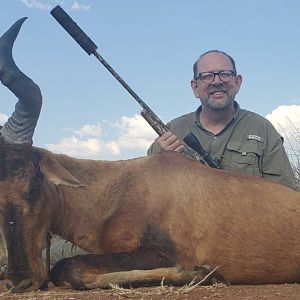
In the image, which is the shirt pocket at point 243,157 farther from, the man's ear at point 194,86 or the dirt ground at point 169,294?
the dirt ground at point 169,294

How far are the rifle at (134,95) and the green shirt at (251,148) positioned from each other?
0.35 m

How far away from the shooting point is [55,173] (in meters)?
5.02

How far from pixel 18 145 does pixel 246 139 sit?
3.47 metres

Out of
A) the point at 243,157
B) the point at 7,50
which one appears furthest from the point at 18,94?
the point at 243,157

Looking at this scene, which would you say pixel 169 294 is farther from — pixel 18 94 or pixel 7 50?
pixel 7 50

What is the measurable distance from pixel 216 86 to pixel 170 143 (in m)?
1.24

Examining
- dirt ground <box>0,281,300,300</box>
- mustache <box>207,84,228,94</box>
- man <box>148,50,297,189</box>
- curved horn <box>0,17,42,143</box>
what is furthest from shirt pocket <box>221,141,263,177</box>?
curved horn <box>0,17,42,143</box>

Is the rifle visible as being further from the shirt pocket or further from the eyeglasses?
the eyeglasses

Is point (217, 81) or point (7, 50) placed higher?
point (217, 81)

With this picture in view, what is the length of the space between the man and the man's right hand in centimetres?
4

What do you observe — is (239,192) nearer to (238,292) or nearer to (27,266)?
(238,292)

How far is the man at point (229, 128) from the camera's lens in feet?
24.1

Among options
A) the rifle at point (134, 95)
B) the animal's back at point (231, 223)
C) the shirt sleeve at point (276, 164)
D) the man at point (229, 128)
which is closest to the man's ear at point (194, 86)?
the man at point (229, 128)

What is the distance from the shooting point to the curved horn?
485cm
